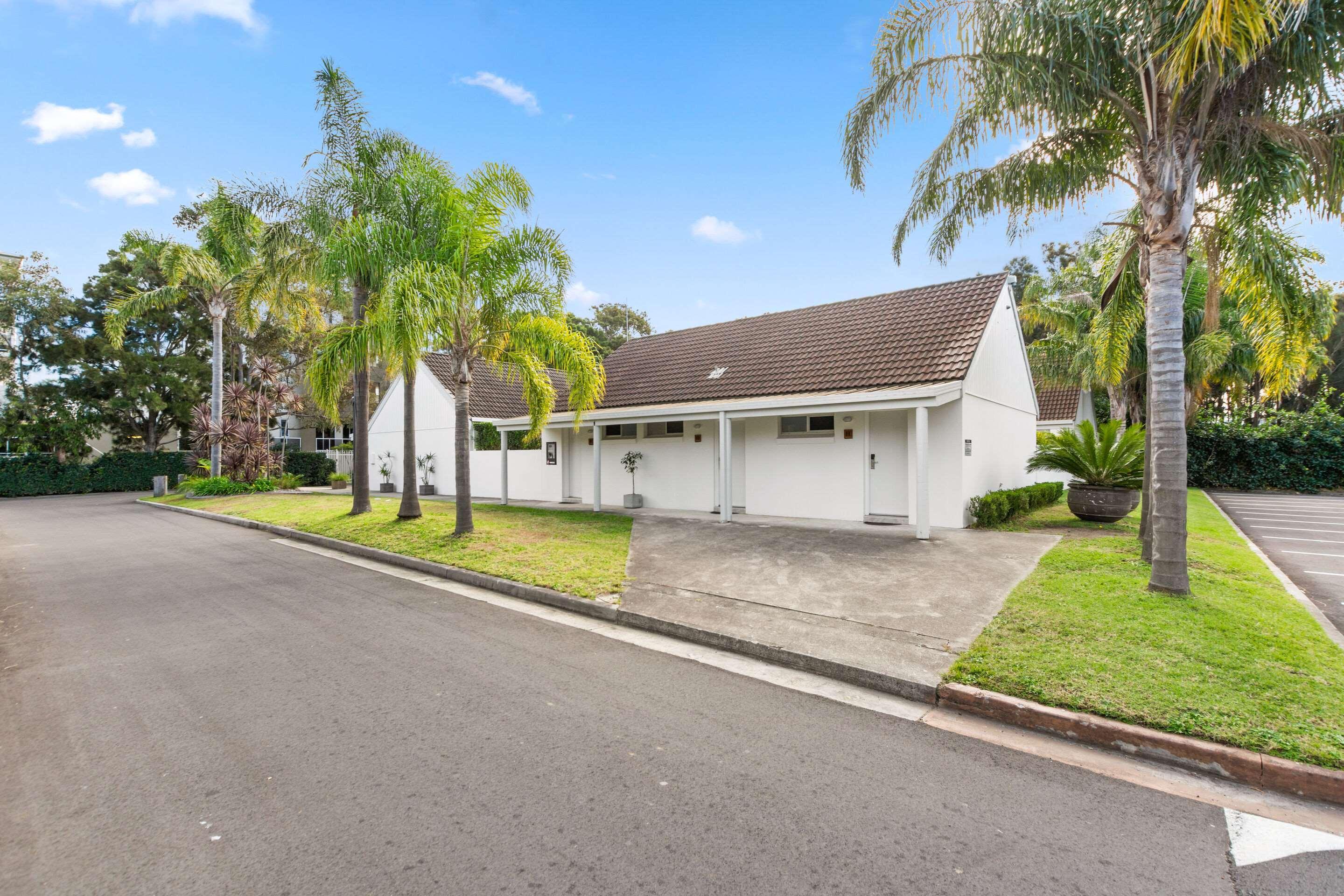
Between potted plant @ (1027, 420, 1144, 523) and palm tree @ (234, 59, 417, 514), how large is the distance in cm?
1314

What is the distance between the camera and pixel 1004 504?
11023 millimetres

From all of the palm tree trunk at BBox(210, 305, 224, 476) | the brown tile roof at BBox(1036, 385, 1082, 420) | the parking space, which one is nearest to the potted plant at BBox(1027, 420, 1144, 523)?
the parking space

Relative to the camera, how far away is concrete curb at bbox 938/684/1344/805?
3051mm

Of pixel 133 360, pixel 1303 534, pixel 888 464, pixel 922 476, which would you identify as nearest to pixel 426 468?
pixel 888 464

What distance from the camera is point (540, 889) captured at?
2.30 meters

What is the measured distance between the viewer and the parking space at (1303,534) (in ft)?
23.3

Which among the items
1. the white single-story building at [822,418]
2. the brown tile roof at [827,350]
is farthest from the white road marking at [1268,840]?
the brown tile roof at [827,350]

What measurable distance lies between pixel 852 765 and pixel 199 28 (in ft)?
49.5

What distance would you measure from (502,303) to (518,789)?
30.2 feet

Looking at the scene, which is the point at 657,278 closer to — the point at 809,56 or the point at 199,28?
the point at 809,56

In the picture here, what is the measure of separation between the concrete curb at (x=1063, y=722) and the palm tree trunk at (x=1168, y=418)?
326 centimetres

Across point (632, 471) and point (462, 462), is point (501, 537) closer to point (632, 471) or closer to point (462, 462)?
point (462, 462)

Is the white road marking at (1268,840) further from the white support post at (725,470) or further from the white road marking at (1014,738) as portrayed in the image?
the white support post at (725,470)

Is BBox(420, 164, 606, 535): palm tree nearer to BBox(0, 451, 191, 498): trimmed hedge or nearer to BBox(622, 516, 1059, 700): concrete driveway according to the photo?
BBox(622, 516, 1059, 700): concrete driveway
